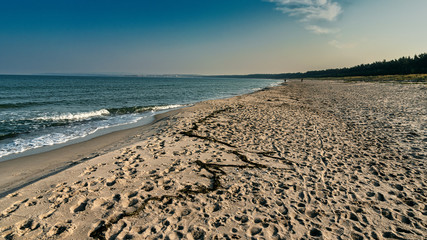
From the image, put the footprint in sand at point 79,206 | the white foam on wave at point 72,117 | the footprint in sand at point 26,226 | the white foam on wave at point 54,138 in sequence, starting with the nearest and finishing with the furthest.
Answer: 1. the footprint in sand at point 26,226
2. the footprint in sand at point 79,206
3. the white foam on wave at point 54,138
4. the white foam on wave at point 72,117

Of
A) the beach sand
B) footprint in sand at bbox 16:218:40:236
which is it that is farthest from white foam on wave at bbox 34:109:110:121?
footprint in sand at bbox 16:218:40:236

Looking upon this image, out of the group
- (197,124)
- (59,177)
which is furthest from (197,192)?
(197,124)

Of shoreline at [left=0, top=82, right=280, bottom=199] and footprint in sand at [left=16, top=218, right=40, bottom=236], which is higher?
footprint in sand at [left=16, top=218, right=40, bottom=236]

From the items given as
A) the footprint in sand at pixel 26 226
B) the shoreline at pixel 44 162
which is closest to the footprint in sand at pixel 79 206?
the footprint in sand at pixel 26 226

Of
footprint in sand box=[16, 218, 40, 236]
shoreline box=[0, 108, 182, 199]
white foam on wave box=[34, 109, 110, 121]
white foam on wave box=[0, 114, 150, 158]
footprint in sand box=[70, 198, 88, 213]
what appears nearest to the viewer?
footprint in sand box=[16, 218, 40, 236]

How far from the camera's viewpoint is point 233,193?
5.11 m

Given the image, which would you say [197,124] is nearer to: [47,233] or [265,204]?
[265,204]

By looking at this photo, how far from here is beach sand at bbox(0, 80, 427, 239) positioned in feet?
12.8

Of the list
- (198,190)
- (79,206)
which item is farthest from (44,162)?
(198,190)

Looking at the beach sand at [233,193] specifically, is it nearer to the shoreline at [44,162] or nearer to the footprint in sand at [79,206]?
the footprint in sand at [79,206]

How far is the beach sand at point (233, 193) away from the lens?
391 centimetres

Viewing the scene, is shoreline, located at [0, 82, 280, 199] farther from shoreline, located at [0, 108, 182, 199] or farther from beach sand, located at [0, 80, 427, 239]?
beach sand, located at [0, 80, 427, 239]

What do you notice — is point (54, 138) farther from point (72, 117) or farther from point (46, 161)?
point (72, 117)

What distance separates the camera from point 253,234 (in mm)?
3803
